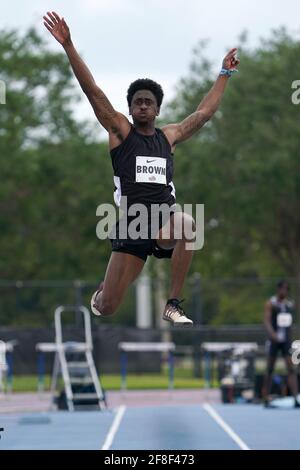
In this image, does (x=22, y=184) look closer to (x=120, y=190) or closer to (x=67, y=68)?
(x=67, y=68)

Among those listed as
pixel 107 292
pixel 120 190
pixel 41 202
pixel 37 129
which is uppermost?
pixel 37 129

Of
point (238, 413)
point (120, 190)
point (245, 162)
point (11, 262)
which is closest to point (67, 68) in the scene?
point (11, 262)

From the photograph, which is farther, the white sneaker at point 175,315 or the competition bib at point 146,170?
the competition bib at point 146,170

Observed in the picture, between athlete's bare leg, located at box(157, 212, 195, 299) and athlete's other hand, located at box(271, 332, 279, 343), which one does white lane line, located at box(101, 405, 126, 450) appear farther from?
athlete's bare leg, located at box(157, 212, 195, 299)

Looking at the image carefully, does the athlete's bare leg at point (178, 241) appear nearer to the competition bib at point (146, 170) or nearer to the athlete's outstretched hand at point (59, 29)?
the competition bib at point (146, 170)

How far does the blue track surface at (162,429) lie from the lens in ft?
44.9

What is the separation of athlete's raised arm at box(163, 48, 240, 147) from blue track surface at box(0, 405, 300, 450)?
4263 millimetres

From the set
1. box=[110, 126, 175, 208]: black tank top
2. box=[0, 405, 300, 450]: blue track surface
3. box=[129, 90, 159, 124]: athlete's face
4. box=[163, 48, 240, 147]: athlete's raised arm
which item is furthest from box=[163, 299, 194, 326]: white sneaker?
box=[0, 405, 300, 450]: blue track surface

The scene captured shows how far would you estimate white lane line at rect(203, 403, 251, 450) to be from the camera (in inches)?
528

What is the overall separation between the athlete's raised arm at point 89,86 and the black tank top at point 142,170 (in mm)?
106

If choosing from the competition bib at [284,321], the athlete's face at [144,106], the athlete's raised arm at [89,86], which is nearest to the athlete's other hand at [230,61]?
the athlete's face at [144,106]

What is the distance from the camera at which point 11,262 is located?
48.0 meters
